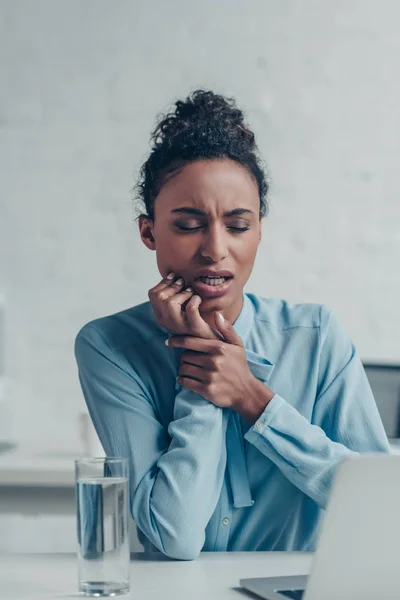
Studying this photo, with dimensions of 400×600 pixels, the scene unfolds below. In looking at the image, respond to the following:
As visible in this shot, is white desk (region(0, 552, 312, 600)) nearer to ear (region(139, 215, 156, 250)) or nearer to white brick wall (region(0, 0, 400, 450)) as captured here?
ear (region(139, 215, 156, 250))

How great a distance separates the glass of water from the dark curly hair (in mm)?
570

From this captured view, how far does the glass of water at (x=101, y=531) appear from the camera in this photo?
3.02ft

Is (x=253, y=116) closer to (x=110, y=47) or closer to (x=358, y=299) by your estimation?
(x=110, y=47)

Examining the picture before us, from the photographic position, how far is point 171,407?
4.35 ft

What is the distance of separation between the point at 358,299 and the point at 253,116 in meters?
0.73

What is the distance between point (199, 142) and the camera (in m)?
1.33

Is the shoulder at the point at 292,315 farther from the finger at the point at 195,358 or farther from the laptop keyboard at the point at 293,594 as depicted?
the laptop keyboard at the point at 293,594

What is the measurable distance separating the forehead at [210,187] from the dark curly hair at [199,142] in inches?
0.6

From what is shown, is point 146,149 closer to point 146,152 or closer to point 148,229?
point 146,152

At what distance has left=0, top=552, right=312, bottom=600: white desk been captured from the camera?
3.10ft

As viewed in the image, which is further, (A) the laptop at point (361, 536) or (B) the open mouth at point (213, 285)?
(B) the open mouth at point (213, 285)

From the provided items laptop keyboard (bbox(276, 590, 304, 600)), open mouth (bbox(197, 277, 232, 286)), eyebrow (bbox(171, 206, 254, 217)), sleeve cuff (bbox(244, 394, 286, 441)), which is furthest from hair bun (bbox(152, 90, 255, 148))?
laptop keyboard (bbox(276, 590, 304, 600))

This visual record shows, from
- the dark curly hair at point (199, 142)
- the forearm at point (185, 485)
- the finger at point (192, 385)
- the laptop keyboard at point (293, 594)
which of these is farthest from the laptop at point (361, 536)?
the dark curly hair at point (199, 142)

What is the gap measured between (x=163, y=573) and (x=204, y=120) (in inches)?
27.6
